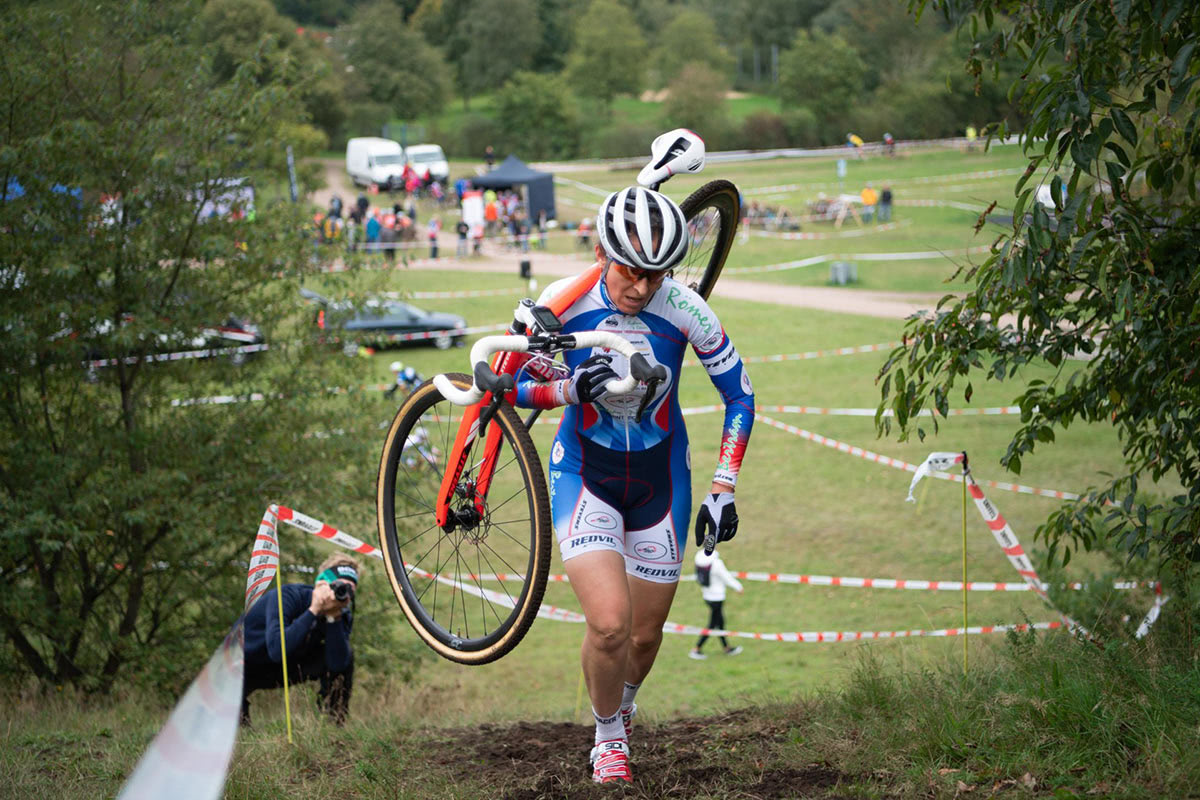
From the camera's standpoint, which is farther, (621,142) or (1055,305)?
(621,142)

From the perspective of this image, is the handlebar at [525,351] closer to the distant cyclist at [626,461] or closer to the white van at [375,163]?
the distant cyclist at [626,461]

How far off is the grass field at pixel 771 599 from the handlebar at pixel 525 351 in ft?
6.07

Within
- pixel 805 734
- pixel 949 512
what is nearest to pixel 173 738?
pixel 805 734

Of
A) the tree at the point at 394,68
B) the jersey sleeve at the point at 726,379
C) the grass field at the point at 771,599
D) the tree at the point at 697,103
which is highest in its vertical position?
the tree at the point at 394,68

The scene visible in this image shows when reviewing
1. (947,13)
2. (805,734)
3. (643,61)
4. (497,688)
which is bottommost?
(497,688)

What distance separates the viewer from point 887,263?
35.7 metres

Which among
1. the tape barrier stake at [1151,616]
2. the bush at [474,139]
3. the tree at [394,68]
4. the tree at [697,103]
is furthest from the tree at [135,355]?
the tree at [394,68]

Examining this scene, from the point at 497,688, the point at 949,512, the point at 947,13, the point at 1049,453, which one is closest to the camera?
the point at 947,13

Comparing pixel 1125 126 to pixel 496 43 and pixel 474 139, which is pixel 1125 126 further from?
pixel 496 43

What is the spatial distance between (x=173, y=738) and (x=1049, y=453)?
16103mm

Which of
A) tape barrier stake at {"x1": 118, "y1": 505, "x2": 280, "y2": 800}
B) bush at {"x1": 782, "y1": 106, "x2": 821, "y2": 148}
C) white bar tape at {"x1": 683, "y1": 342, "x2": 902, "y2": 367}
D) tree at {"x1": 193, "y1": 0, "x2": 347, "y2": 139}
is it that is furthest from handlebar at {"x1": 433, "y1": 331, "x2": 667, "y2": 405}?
bush at {"x1": 782, "y1": 106, "x2": 821, "y2": 148}

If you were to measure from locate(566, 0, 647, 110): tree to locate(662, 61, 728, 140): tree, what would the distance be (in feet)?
37.4

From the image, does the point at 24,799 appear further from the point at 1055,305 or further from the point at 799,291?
the point at 799,291

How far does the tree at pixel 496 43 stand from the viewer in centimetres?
9250
